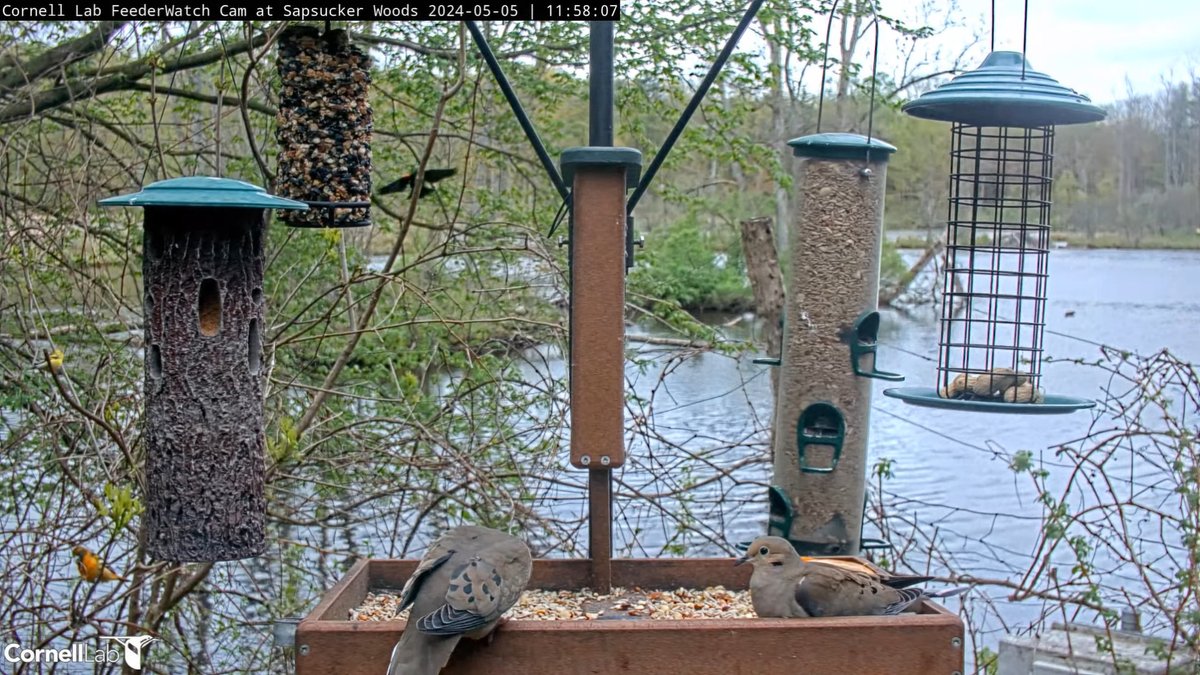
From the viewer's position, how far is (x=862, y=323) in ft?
13.0

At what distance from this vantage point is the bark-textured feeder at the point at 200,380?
3352 millimetres

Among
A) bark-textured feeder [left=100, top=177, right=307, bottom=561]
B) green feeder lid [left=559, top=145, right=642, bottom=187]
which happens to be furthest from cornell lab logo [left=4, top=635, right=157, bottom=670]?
green feeder lid [left=559, top=145, right=642, bottom=187]

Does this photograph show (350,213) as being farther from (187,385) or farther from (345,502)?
(345,502)

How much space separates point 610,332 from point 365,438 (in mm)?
3060

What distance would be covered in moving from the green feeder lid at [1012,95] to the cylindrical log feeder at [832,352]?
0.31 meters

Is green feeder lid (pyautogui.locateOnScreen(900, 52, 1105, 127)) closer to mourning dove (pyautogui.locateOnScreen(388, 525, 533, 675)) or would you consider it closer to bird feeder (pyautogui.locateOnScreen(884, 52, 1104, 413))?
bird feeder (pyautogui.locateOnScreen(884, 52, 1104, 413))

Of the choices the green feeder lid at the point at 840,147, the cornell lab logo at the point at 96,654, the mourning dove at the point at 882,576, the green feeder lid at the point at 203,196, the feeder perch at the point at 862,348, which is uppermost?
the green feeder lid at the point at 840,147

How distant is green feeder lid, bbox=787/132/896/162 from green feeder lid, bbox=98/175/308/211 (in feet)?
5.28

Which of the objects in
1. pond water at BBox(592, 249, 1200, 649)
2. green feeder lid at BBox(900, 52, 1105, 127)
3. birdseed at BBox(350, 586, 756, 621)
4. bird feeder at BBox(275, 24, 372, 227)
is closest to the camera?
birdseed at BBox(350, 586, 756, 621)

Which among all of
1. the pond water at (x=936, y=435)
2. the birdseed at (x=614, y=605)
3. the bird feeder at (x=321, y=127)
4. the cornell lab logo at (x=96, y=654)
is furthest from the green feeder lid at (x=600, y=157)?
the cornell lab logo at (x=96, y=654)

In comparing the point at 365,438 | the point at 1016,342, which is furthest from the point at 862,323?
the point at 365,438

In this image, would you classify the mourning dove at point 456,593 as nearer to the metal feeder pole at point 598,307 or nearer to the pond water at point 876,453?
the metal feeder pole at point 598,307

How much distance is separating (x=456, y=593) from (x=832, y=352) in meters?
1.71

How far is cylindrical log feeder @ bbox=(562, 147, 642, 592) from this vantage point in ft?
10.3
